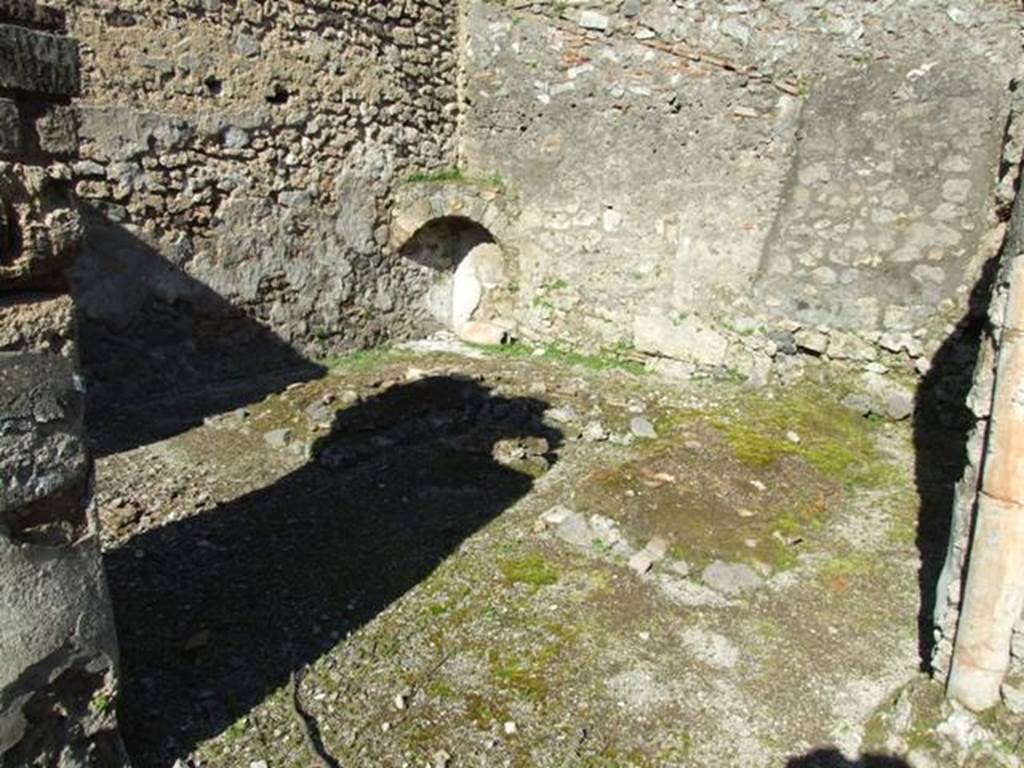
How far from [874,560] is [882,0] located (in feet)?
14.1

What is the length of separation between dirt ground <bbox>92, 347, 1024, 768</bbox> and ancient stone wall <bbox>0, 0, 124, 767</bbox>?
63 centimetres

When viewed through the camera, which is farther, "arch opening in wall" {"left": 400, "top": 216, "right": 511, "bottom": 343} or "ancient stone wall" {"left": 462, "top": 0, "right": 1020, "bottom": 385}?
"arch opening in wall" {"left": 400, "top": 216, "right": 511, "bottom": 343}

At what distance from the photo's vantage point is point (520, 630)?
342 cm

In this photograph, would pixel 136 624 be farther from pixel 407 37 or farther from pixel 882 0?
pixel 882 0

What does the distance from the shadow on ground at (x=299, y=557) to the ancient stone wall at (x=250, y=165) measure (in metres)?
1.74

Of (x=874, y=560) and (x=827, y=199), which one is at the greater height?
(x=827, y=199)

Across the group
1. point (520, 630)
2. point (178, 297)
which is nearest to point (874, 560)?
point (520, 630)

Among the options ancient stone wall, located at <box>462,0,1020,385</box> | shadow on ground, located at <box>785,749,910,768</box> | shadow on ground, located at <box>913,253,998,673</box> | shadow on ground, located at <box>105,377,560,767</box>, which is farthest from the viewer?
ancient stone wall, located at <box>462,0,1020,385</box>

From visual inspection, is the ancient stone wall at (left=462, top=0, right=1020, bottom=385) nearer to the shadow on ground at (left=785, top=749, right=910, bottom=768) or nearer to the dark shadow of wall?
the dark shadow of wall

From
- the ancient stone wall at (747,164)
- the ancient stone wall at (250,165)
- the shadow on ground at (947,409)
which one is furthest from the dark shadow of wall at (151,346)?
the shadow on ground at (947,409)

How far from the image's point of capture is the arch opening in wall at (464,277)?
26.0ft

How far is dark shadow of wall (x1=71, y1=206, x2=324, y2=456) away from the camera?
5617 millimetres

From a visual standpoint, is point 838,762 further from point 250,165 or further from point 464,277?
point 464,277

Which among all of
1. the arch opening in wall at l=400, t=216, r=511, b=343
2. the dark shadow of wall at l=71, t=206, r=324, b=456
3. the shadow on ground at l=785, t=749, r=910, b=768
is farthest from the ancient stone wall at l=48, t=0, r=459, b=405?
the shadow on ground at l=785, t=749, r=910, b=768
